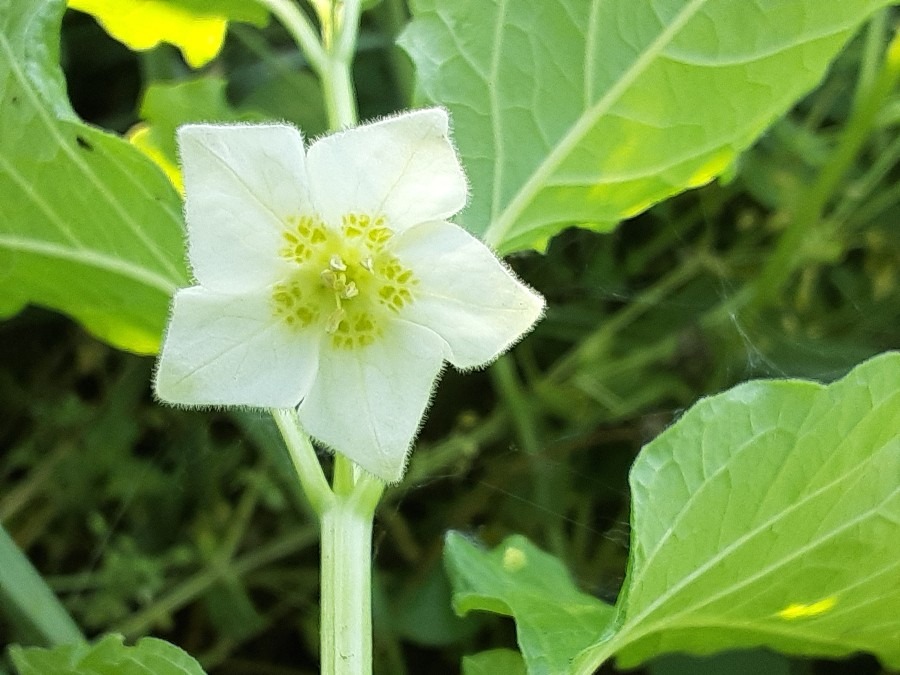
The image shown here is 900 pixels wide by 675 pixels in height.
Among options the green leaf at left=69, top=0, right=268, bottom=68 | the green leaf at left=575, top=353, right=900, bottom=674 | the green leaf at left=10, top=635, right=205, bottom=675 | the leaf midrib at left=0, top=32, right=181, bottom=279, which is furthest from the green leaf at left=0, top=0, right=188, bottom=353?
the green leaf at left=575, top=353, right=900, bottom=674

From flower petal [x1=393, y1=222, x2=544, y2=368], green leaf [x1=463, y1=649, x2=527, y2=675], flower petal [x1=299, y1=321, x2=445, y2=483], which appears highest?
Answer: flower petal [x1=393, y1=222, x2=544, y2=368]

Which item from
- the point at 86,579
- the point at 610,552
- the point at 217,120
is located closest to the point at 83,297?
the point at 217,120

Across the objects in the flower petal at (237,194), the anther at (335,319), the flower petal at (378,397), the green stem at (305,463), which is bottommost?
the green stem at (305,463)

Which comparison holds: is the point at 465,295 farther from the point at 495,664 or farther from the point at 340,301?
the point at 495,664

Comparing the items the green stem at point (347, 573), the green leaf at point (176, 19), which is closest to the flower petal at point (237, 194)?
the green stem at point (347, 573)

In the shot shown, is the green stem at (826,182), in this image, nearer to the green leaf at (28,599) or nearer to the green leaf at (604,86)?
the green leaf at (604,86)

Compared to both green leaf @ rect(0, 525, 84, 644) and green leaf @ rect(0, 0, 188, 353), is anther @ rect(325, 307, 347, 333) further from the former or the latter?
green leaf @ rect(0, 525, 84, 644)
